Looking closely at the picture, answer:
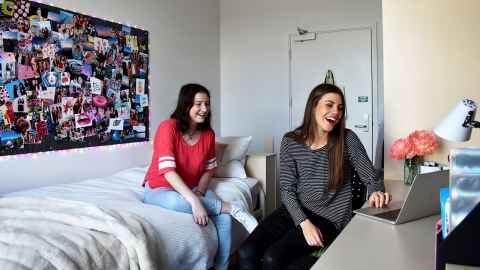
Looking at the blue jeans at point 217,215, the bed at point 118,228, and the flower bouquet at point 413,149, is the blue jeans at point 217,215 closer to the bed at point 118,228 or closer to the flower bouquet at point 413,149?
the bed at point 118,228

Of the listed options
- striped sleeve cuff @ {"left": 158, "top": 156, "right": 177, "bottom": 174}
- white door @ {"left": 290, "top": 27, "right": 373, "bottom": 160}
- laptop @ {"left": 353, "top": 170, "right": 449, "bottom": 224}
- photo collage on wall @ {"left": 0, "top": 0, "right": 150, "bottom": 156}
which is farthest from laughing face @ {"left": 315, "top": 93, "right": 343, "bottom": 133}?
white door @ {"left": 290, "top": 27, "right": 373, "bottom": 160}

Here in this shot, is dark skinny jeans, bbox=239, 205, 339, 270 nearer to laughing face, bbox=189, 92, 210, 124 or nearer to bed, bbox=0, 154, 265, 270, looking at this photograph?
bed, bbox=0, 154, 265, 270

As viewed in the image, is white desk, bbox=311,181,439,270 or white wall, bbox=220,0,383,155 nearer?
white desk, bbox=311,181,439,270

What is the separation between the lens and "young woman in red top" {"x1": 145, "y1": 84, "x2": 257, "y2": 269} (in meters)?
1.91

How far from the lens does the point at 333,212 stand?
4.99ft

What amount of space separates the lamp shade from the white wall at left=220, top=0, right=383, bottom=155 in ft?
8.61

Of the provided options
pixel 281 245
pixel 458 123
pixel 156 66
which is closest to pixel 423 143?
pixel 458 123

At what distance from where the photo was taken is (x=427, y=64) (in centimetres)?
183

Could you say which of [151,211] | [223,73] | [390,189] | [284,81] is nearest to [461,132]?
[390,189]

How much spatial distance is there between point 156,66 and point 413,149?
83.6 inches

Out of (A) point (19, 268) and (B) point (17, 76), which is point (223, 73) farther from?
(A) point (19, 268)

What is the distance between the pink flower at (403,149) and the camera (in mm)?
1716

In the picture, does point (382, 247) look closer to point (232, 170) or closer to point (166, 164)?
point (166, 164)

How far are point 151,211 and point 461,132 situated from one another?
1321mm
